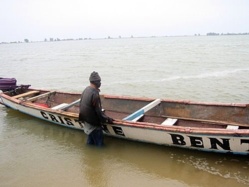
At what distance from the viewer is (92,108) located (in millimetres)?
5688

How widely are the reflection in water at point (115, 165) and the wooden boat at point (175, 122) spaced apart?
10.3 inches

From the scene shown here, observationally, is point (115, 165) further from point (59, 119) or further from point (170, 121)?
point (59, 119)

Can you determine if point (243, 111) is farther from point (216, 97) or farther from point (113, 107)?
point (216, 97)

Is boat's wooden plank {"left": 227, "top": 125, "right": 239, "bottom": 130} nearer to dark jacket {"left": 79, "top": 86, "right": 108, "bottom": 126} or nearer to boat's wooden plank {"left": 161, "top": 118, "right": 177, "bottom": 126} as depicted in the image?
boat's wooden plank {"left": 161, "top": 118, "right": 177, "bottom": 126}

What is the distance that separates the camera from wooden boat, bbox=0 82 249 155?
4.91 metres

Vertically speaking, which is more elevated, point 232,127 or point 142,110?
point 142,110

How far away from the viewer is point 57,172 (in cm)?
520

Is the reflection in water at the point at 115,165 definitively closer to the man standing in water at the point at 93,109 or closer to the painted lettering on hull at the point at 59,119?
the painted lettering on hull at the point at 59,119

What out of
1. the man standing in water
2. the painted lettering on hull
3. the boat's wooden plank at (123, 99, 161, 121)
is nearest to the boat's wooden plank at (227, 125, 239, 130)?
the boat's wooden plank at (123, 99, 161, 121)

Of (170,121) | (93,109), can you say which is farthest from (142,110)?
(93,109)

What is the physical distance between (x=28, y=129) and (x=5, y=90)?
2.92m

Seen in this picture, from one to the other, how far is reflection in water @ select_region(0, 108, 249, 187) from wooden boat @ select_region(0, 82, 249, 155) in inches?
10.3

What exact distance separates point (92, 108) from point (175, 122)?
2165 mm

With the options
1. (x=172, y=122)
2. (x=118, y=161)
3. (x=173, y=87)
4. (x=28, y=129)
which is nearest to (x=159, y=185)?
(x=118, y=161)
